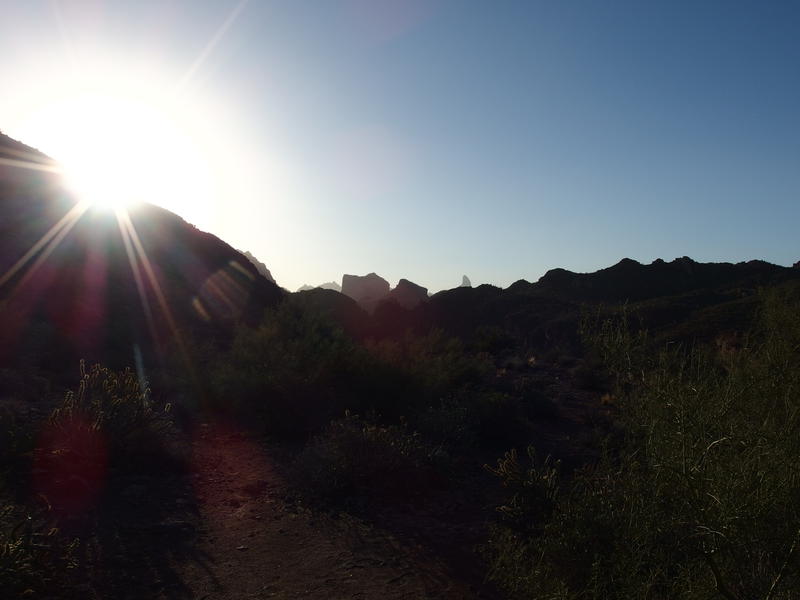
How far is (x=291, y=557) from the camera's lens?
534 cm

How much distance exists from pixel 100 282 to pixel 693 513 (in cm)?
2364

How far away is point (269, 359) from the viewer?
39.8ft

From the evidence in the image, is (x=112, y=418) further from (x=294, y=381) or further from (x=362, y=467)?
(x=294, y=381)

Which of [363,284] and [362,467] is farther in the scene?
[363,284]

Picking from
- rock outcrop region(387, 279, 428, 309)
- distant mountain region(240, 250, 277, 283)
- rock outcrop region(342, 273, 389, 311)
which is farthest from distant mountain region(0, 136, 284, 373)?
rock outcrop region(342, 273, 389, 311)

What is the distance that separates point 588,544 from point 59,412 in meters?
7.09

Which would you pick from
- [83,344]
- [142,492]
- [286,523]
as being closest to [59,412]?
[142,492]

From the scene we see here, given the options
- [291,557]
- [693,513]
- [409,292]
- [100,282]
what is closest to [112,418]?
[291,557]

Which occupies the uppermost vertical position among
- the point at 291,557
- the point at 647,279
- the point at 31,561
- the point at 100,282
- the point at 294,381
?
the point at 647,279

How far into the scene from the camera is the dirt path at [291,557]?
4668 mm

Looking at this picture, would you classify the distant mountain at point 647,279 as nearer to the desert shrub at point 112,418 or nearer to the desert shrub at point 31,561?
the desert shrub at point 112,418

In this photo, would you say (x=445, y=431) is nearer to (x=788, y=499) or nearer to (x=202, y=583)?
(x=202, y=583)

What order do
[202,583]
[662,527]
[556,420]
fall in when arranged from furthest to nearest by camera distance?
[556,420] < [202,583] < [662,527]

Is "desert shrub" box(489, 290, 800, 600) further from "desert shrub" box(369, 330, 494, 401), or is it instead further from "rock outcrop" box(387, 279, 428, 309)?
A: "rock outcrop" box(387, 279, 428, 309)
